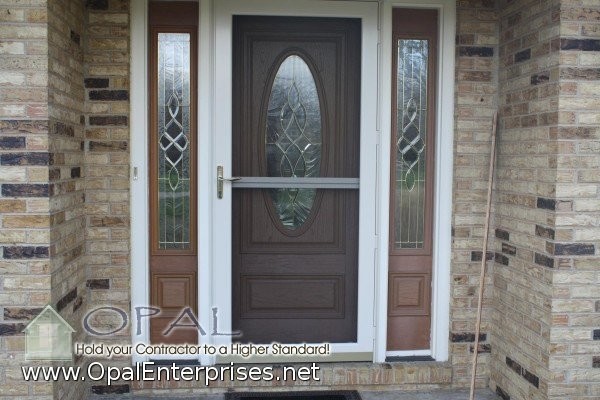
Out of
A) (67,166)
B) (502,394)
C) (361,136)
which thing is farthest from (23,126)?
(502,394)

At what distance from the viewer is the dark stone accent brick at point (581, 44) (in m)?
3.28

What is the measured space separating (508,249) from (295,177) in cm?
125

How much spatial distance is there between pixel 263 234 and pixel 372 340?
888mm

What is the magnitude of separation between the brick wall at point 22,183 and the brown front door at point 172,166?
805mm

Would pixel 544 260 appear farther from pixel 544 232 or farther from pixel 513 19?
pixel 513 19

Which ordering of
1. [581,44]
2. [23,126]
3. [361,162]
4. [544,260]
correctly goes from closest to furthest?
[23,126] < [581,44] < [544,260] < [361,162]

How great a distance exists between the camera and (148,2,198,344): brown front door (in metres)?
3.85

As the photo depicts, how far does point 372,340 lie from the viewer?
13.2 feet

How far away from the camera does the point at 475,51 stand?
391 cm

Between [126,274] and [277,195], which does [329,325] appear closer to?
[277,195]

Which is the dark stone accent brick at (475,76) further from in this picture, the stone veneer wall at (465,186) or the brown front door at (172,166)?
the brown front door at (172,166)

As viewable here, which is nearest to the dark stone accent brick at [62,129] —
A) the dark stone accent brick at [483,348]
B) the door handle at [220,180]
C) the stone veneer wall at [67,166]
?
the stone veneer wall at [67,166]

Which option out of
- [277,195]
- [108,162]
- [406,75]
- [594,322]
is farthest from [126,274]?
[594,322]

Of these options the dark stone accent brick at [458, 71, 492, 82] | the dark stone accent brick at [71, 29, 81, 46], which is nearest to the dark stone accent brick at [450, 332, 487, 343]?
the dark stone accent brick at [458, 71, 492, 82]
